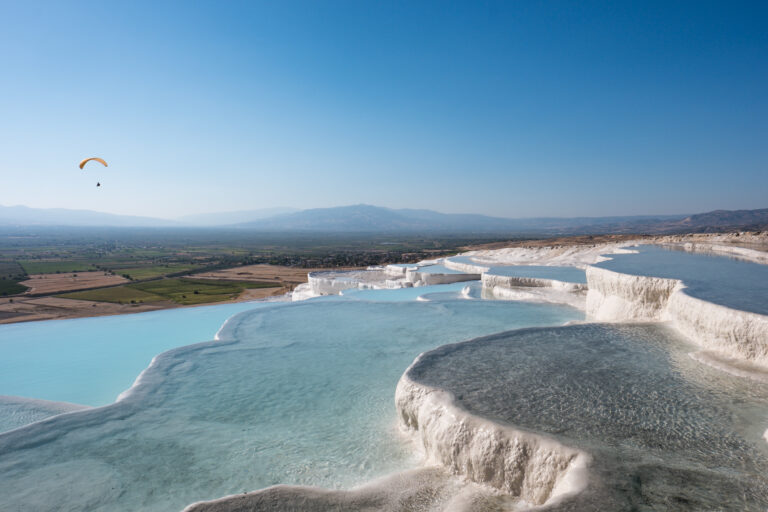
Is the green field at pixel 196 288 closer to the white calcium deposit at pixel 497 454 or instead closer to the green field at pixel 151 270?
the green field at pixel 151 270

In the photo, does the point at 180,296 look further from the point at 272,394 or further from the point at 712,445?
the point at 712,445

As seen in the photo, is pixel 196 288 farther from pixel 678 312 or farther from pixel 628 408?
pixel 628 408

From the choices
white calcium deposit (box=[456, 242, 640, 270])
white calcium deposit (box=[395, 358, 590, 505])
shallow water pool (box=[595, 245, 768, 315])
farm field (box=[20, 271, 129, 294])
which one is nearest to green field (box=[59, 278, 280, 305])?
farm field (box=[20, 271, 129, 294])

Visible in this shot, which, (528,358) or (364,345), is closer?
(528,358)

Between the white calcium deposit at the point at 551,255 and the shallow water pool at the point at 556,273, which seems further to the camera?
the white calcium deposit at the point at 551,255

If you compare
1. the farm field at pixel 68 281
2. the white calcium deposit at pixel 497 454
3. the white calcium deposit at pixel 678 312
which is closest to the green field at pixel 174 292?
the farm field at pixel 68 281

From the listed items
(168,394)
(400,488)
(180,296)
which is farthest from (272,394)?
(180,296)
